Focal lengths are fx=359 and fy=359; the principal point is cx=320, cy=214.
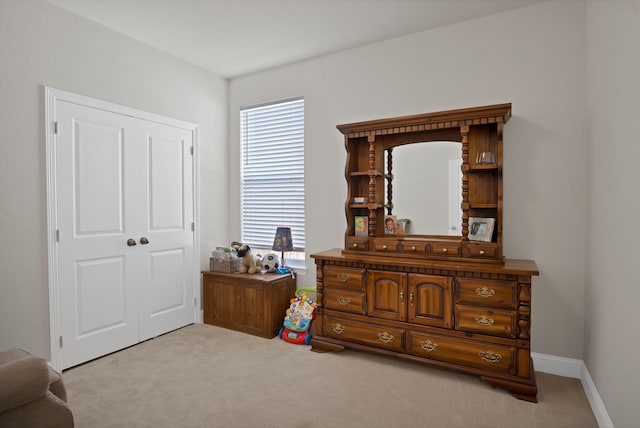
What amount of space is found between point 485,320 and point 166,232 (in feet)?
9.77

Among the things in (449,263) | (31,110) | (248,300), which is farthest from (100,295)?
(449,263)

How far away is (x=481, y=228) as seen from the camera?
109 inches

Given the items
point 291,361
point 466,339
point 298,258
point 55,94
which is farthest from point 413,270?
point 55,94

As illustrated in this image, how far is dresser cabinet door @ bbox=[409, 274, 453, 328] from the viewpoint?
2.60m

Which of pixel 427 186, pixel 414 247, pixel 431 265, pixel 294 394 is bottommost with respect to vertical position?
pixel 294 394

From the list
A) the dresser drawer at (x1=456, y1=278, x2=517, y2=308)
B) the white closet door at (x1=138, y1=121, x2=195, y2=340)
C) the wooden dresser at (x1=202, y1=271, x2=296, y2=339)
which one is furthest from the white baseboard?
the white closet door at (x1=138, y1=121, x2=195, y2=340)

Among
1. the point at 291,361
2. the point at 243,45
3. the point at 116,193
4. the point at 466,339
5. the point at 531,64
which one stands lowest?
the point at 291,361

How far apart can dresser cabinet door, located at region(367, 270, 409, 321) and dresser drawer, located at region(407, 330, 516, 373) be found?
0.19 metres

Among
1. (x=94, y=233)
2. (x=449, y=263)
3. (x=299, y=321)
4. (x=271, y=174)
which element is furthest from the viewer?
(x=271, y=174)

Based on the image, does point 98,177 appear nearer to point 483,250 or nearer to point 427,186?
point 427,186

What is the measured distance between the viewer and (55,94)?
8.99ft

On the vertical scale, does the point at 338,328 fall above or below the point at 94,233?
below

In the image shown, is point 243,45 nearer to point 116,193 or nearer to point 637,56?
point 116,193

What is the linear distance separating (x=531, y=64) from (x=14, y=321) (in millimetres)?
4239
